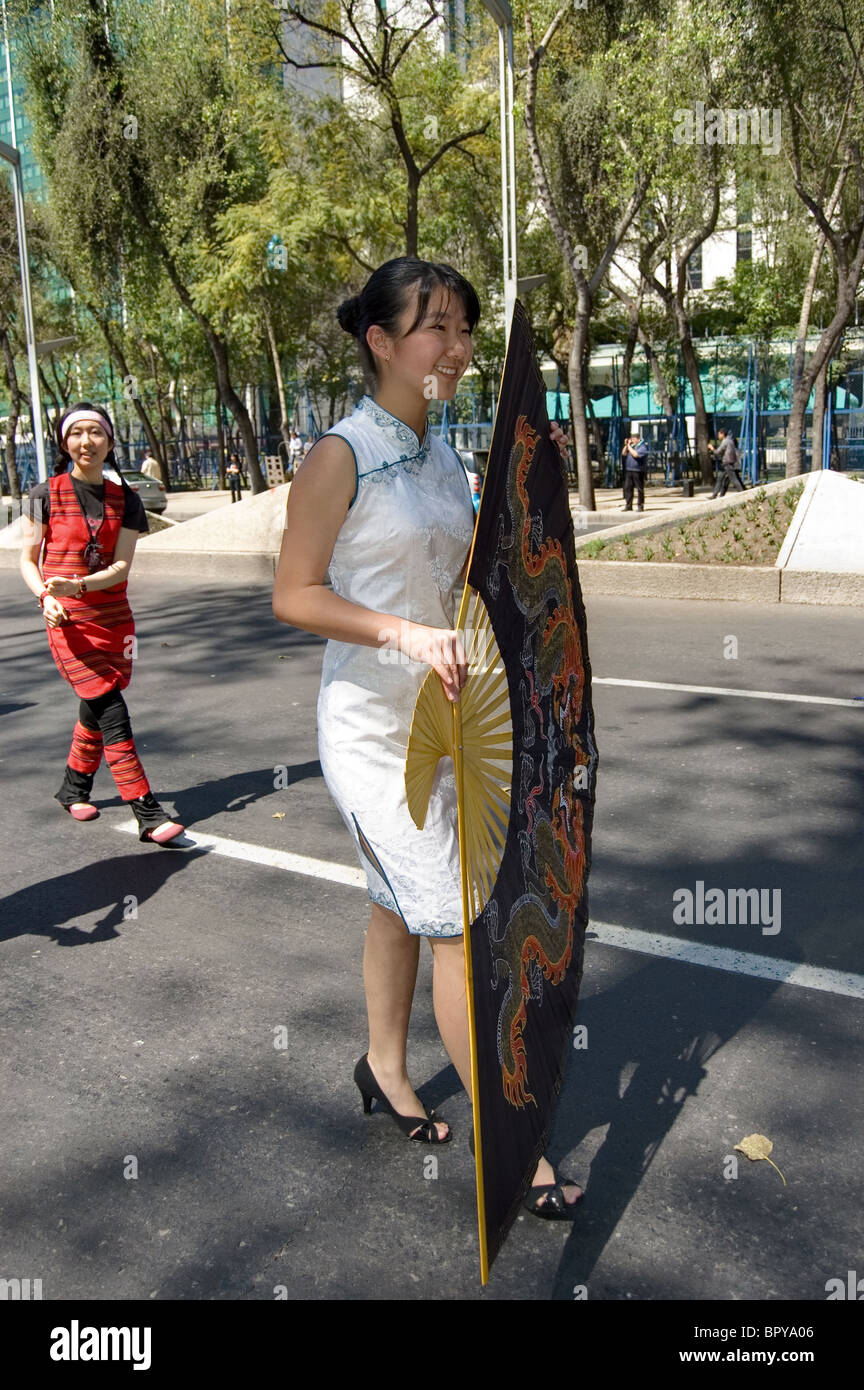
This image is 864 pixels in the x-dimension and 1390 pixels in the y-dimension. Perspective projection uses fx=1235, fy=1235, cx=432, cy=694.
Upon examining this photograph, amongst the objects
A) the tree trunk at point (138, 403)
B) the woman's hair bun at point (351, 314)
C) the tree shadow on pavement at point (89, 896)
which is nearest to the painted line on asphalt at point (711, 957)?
the tree shadow on pavement at point (89, 896)

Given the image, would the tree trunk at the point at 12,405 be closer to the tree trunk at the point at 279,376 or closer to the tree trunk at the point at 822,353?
the tree trunk at the point at 279,376

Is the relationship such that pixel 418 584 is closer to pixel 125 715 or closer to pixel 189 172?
pixel 125 715

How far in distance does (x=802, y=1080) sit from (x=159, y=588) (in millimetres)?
12448

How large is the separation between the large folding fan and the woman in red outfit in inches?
119

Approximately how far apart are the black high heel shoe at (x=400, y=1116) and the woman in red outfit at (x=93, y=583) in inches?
93.9

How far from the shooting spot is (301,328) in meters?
39.1

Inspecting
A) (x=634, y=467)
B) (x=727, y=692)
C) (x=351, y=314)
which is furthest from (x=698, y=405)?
(x=351, y=314)

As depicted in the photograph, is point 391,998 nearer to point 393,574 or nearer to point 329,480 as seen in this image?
point 393,574

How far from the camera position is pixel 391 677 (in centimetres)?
264

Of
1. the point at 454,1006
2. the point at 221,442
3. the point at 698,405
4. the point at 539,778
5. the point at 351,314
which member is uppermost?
the point at 698,405

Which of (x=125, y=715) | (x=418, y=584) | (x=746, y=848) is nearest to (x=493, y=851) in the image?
(x=418, y=584)

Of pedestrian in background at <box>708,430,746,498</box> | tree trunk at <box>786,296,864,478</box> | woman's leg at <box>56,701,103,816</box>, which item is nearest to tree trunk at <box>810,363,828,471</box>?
tree trunk at <box>786,296,864,478</box>

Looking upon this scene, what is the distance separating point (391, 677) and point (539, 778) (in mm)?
392

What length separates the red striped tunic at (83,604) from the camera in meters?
5.28
